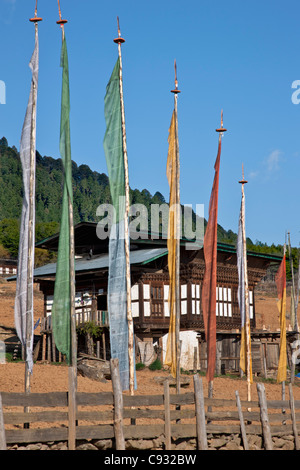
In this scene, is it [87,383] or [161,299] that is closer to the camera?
[87,383]

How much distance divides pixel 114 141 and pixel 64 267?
4906 millimetres

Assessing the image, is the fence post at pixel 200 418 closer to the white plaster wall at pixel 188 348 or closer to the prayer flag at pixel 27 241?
the prayer flag at pixel 27 241

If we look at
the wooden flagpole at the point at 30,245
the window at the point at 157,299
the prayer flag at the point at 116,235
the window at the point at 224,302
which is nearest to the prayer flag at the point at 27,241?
the wooden flagpole at the point at 30,245

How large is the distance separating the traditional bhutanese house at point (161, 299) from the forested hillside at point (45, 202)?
43509 mm

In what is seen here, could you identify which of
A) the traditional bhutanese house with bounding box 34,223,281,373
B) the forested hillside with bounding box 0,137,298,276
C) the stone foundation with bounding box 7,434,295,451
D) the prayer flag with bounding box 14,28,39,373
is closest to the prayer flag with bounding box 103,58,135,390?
the stone foundation with bounding box 7,434,295,451

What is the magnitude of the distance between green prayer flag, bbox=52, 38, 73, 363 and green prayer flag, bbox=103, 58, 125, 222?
254 centimetres

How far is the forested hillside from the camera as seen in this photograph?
93.6 metres

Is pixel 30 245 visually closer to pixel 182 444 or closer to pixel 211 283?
pixel 182 444

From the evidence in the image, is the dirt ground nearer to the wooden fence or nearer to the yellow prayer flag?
the yellow prayer flag

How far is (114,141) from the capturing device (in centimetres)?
2005

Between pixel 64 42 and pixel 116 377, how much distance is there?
897 cm

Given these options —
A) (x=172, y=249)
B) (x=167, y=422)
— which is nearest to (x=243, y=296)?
(x=172, y=249)

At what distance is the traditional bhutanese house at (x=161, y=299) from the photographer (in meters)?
37.2
